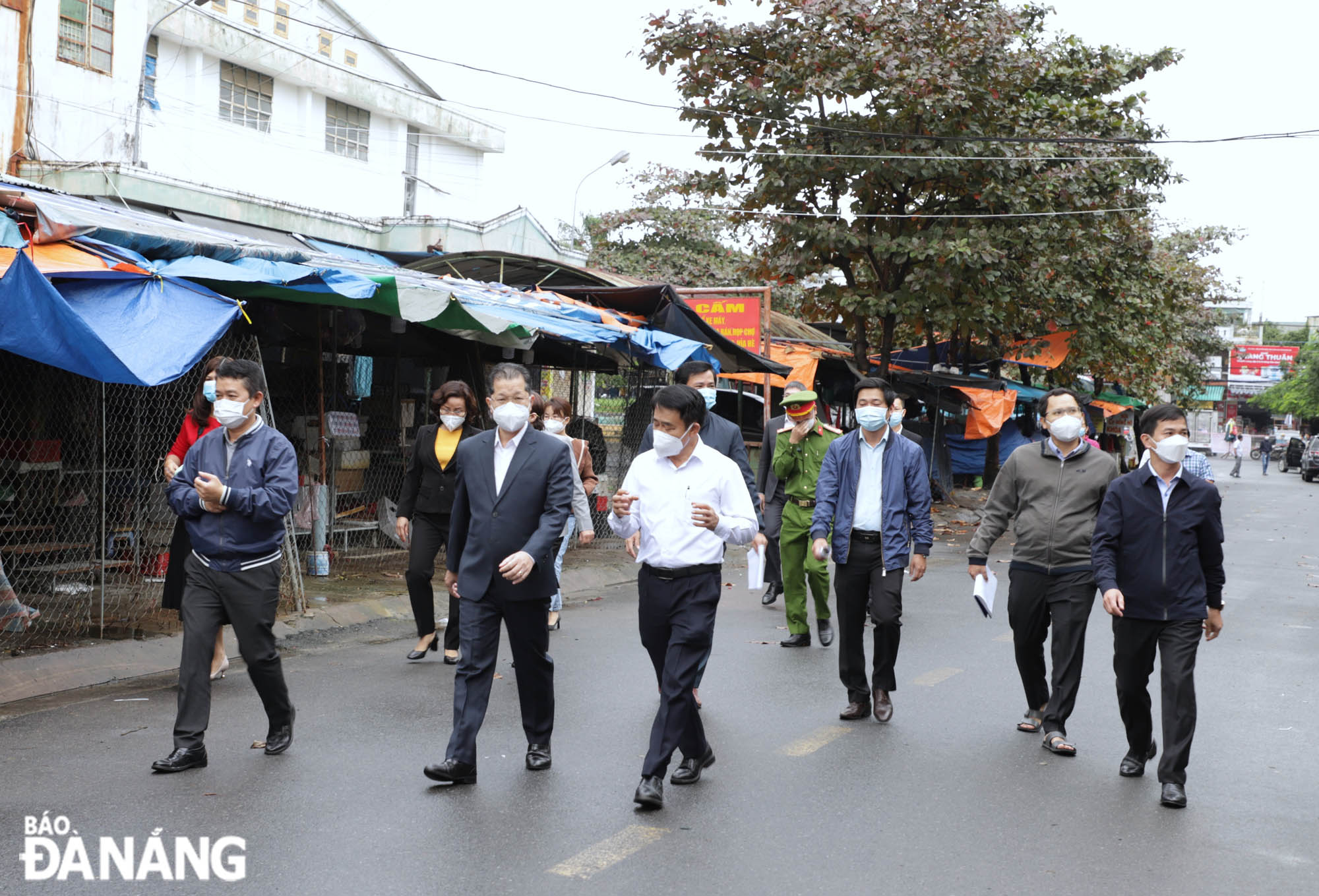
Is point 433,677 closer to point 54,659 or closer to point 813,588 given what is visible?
point 54,659

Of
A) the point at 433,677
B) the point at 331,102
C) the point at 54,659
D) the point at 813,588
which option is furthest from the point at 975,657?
the point at 331,102

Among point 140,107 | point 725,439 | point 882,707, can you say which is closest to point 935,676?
point 882,707

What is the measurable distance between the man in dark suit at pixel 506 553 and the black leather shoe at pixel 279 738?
91 cm

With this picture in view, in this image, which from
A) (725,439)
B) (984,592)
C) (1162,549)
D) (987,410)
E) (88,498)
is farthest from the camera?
(987,410)

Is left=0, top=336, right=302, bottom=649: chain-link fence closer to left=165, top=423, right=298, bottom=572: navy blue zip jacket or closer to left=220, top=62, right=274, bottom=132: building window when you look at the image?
left=165, top=423, right=298, bottom=572: navy blue zip jacket

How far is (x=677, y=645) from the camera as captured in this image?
480cm

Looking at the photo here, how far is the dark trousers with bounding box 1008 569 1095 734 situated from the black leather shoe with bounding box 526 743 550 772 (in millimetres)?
2373

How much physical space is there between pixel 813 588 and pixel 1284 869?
4419mm

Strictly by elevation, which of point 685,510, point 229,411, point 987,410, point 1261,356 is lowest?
point 685,510

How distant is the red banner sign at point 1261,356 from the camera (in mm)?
75250

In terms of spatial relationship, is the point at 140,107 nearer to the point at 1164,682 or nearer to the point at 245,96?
the point at 245,96

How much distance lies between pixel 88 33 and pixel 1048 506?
57.8 ft

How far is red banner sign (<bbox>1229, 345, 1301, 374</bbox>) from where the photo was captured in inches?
2963

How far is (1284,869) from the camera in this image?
4.20m
